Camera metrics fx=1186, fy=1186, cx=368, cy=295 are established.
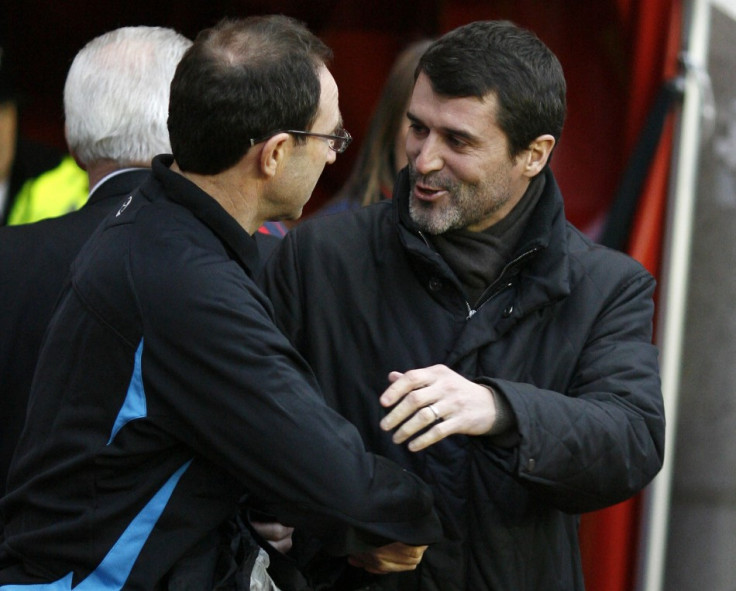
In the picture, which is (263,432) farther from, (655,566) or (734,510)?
(734,510)

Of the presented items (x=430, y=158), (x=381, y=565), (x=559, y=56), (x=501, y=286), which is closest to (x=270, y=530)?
(x=381, y=565)

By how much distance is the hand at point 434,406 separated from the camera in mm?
1658

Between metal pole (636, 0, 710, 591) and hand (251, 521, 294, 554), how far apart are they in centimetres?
136

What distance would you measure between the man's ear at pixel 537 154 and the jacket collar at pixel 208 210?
0.60 meters

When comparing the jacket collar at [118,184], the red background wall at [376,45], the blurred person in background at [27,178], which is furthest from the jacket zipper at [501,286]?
the blurred person in background at [27,178]

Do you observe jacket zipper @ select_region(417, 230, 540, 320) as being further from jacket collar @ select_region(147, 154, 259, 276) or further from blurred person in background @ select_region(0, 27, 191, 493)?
blurred person in background @ select_region(0, 27, 191, 493)

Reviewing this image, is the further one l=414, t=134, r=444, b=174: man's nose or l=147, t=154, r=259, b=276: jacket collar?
l=414, t=134, r=444, b=174: man's nose

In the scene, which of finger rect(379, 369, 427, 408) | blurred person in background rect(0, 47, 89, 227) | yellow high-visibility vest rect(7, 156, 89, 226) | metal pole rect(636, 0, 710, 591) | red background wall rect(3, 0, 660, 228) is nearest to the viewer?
finger rect(379, 369, 427, 408)

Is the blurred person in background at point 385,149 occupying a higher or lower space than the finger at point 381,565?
higher

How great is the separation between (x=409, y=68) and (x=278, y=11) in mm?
1069

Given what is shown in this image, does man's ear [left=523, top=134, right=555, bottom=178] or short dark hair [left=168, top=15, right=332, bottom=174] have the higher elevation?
short dark hair [left=168, top=15, right=332, bottom=174]

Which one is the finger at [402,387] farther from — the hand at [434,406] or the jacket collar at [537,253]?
the jacket collar at [537,253]

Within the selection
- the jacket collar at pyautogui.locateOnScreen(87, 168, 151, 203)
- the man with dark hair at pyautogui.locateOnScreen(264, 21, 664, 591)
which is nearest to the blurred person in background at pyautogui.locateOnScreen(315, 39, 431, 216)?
the jacket collar at pyautogui.locateOnScreen(87, 168, 151, 203)

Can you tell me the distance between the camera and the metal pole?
9.71ft
